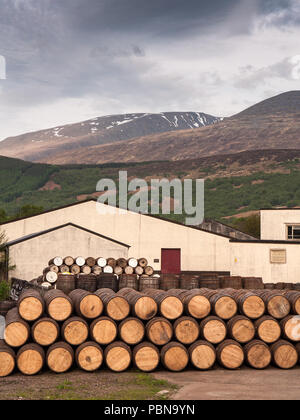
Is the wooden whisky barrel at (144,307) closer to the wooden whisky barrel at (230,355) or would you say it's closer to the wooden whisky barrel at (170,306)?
the wooden whisky barrel at (170,306)

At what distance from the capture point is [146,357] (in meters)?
14.8

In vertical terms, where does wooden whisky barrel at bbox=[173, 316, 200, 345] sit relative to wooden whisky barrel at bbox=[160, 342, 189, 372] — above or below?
above

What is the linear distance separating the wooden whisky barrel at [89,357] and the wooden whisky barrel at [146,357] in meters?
0.92

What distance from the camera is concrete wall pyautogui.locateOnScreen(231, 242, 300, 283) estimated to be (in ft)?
120

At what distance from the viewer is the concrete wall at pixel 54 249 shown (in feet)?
110

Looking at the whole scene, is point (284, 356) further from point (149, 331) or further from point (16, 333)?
point (16, 333)

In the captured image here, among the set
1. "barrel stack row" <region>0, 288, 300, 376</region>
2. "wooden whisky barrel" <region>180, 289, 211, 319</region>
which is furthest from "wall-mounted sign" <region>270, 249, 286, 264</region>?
"wooden whisky barrel" <region>180, 289, 211, 319</region>

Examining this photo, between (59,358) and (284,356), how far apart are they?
6.02m

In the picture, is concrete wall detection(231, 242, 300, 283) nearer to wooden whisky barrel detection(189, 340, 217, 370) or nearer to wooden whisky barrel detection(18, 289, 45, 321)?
wooden whisky barrel detection(189, 340, 217, 370)

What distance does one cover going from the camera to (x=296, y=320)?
15.7 m

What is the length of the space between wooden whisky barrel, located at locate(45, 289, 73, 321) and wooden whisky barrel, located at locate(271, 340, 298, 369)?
566 centimetres

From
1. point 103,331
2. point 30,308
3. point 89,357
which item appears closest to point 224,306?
point 103,331

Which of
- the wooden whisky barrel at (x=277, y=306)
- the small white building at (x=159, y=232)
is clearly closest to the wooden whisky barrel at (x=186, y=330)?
the wooden whisky barrel at (x=277, y=306)
